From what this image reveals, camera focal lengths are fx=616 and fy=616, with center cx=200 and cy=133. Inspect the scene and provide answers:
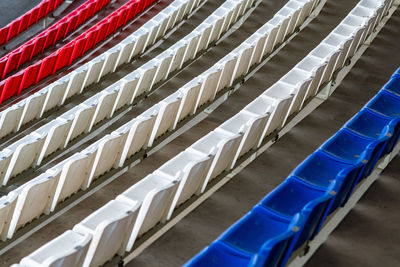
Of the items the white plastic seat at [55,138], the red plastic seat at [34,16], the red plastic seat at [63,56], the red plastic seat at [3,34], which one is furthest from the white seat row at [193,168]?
the red plastic seat at [34,16]

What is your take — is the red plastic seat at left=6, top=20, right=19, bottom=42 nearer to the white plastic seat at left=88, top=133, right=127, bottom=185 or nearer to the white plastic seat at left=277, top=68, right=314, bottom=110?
the white plastic seat at left=277, top=68, right=314, bottom=110

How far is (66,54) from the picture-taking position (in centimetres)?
329

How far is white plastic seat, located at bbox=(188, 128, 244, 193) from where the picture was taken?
1851 mm

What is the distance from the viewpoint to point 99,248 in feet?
4.67

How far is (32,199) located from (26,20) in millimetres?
2785

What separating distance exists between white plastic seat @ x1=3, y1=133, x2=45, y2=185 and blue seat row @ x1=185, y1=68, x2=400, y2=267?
78 centimetres

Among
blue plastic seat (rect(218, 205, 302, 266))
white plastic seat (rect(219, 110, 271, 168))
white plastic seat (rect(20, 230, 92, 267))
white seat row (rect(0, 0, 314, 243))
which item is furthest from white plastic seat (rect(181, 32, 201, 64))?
white plastic seat (rect(20, 230, 92, 267))

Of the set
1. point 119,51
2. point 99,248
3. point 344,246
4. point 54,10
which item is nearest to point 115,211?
point 99,248

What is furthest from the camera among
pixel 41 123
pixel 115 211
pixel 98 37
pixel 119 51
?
pixel 98 37

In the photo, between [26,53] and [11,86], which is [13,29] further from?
[11,86]

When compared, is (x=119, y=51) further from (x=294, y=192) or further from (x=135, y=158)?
(x=294, y=192)

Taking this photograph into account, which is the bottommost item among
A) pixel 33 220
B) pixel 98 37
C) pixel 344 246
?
pixel 344 246

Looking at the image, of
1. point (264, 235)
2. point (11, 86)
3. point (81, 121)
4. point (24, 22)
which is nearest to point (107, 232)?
point (264, 235)

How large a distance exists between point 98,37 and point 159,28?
0.39 m
